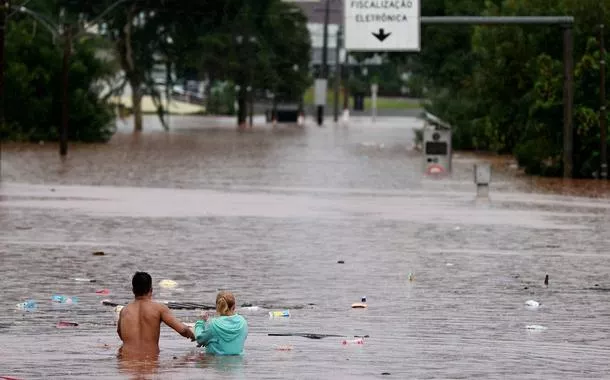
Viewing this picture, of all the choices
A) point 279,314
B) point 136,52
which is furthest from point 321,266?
point 136,52

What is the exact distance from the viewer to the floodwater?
13625 millimetres

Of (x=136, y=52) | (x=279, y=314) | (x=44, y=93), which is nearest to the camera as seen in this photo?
(x=279, y=314)

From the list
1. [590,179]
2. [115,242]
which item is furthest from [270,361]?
[590,179]

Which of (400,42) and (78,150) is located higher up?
(400,42)

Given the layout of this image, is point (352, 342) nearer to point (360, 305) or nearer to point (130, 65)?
point (360, 305)

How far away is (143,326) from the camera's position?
13.7 m

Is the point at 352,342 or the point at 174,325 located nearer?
the point at 174,325

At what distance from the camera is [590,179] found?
47.2 metres

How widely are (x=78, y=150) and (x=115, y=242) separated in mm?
37428

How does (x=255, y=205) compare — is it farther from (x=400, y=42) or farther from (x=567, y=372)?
(x=567, y=372)

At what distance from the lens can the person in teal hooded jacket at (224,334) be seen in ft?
44.5

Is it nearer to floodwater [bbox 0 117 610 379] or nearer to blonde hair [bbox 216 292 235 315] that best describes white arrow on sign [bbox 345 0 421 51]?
floodwater [bbox 0 117 610 379]

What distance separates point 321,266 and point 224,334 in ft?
27.1

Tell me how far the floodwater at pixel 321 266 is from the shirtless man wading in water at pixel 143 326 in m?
0.19
